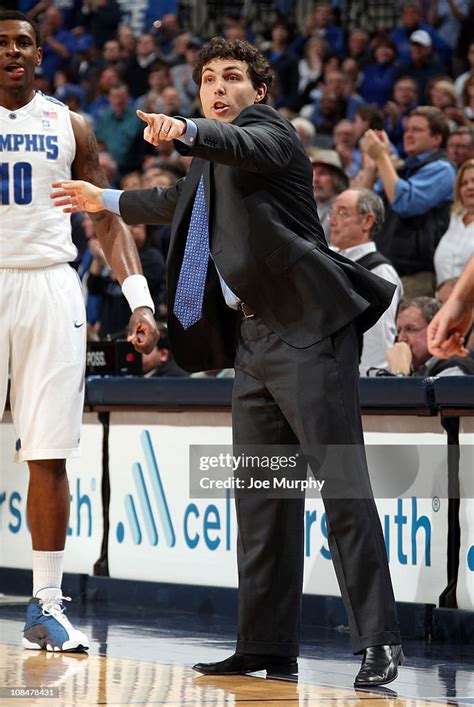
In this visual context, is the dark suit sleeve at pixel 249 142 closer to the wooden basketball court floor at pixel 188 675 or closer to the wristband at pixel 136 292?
the wristband at pixel 136 292

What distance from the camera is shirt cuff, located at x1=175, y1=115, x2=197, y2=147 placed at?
12.6 ft

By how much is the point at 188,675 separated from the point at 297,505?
0.68 meters

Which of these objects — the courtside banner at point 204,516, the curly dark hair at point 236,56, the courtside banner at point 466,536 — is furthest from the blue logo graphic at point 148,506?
the curly dark hair at point 236,56

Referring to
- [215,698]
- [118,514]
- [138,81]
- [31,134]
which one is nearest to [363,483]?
[215,698]

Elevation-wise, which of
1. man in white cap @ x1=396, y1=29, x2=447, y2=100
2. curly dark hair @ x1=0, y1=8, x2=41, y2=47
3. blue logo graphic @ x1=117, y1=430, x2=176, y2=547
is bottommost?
blue logo graphic @ x1=117, y1=430, x2=176, y2=547

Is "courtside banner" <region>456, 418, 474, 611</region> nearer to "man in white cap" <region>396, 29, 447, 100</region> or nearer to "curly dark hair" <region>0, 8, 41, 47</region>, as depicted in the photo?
"curly dark hair" <region>0, 8, 41, 47</region>

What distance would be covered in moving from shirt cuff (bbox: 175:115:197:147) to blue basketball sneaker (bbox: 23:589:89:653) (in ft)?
6.75

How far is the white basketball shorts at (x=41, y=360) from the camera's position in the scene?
504 centimetres

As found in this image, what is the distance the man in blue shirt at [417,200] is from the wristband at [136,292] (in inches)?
148

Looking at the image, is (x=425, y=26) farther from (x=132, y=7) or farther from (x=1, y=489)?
(x=1, y=489)

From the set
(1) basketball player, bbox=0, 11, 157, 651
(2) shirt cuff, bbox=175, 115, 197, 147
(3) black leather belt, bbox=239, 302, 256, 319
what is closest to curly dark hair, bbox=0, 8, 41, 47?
(1) basketball player, bbox=0, 11, 157, 651

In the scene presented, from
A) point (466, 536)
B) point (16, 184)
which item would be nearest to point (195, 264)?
point (16, 184)

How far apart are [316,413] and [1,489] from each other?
11.7 ft

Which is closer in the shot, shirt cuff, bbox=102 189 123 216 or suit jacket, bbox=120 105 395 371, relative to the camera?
suit jacket, bbox=120 105 395 371
